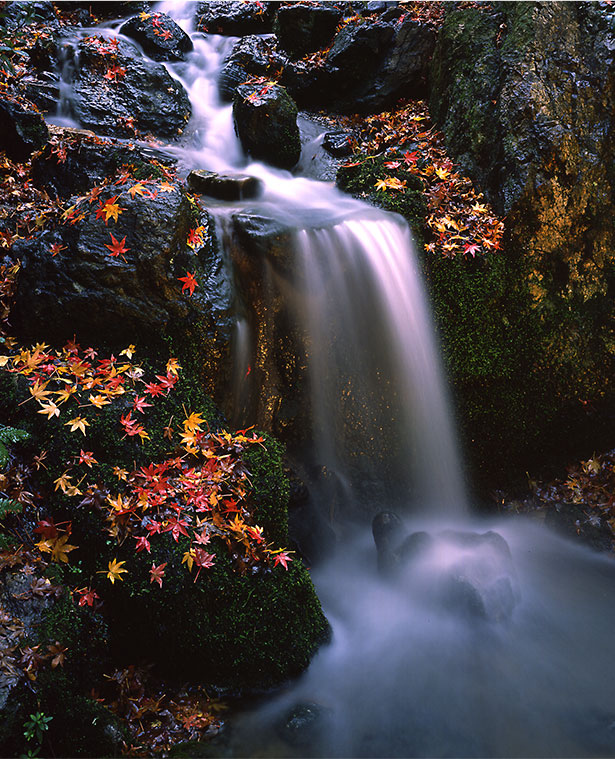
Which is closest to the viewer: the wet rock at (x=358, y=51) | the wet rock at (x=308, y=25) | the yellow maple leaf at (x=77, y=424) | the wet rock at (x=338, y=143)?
the yellow maple leaf at (x=77, y=424)

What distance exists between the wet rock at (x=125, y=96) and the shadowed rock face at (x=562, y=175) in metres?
5.29

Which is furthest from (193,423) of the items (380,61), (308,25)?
(308,25)

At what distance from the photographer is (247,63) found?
9.33m

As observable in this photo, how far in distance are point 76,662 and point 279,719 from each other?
1.23m

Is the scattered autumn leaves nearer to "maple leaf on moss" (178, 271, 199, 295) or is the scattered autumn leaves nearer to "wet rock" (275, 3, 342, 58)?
"maple leaf on moss" (178, 271, 199, 295)

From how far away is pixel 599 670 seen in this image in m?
3.24

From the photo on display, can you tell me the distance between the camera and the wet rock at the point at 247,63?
29.5ft

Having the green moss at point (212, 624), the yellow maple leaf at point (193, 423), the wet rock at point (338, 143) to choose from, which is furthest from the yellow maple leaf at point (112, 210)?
the wet rock at point (338, 143)

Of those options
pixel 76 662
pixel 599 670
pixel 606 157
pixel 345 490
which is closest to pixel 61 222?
pixel 76 662

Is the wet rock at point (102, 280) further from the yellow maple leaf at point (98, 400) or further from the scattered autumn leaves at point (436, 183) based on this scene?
the scattered autumn leaves at point (436, 183)

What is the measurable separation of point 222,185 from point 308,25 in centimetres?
579

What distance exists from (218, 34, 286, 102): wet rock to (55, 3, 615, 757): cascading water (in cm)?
406

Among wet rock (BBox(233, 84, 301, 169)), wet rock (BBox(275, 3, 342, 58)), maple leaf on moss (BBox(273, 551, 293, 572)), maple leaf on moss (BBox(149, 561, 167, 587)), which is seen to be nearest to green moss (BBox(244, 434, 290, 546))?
maple leaf on moss (BBox(273, 551, 293, 572))

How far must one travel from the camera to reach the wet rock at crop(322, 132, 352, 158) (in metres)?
7.54
